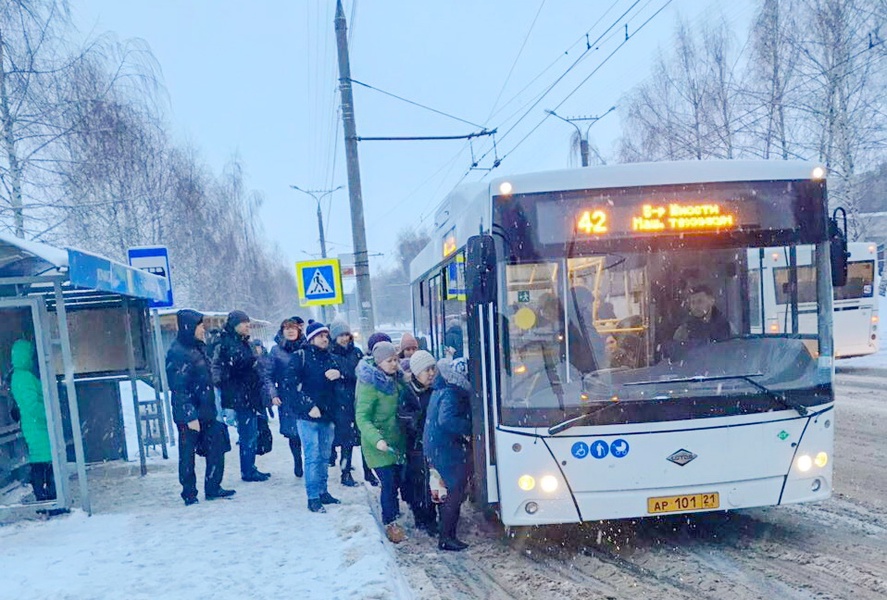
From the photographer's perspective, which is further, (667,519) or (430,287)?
(430,287)

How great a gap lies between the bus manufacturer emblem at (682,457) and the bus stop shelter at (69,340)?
5.01 meters

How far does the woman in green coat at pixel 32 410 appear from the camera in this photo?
6656 millimetres

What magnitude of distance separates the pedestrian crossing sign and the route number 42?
7.99m

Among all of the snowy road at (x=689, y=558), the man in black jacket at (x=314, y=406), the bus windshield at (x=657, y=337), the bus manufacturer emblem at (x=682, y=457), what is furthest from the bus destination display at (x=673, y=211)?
the man in black jacket at (x=314, y=406)

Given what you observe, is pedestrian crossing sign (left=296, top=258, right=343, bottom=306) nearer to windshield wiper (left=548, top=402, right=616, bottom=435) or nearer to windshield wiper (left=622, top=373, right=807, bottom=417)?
windshield wiper (left=548, top=402, right=616, bottom=435)

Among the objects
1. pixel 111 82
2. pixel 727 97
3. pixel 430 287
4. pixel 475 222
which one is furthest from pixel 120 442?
pixel 727 97

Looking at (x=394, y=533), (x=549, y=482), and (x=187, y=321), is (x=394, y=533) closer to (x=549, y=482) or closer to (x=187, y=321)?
(x=549, y=482)

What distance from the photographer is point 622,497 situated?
498cm

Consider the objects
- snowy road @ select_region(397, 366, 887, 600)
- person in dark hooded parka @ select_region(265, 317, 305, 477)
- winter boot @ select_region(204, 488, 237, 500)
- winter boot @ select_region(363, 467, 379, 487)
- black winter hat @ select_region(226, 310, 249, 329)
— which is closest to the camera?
snowy road @ select_region(397, 366, 887, 600)

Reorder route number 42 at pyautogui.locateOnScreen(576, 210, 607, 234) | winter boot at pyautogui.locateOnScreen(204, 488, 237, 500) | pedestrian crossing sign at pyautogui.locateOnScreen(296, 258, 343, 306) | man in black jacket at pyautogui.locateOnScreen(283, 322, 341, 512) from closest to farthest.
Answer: route number 42 at pyautogui.locateOnScreen(576, 210, 607, 234), man in black jacket at pyautogui.locateOnScreen(283, 322, 341, 512), winter boot at pyautogui.locateOnScreen(204, 488, 237, 500), pedestrian crossing sign at pyautogui.locateOnScreen(296, 258, 343, 306)

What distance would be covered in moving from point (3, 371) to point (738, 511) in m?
8.09

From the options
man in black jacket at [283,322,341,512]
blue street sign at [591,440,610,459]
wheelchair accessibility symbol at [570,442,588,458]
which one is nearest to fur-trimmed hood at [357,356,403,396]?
man in black jacket at [283,322,341,512]

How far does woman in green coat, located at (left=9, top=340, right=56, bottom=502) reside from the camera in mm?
6656

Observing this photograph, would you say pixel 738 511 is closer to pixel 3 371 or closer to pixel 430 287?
pixel 430 287
